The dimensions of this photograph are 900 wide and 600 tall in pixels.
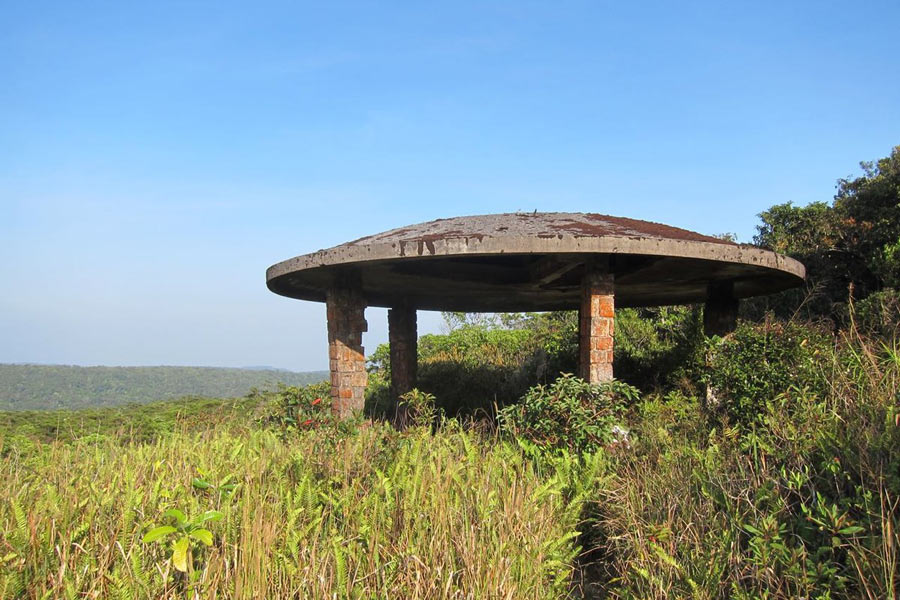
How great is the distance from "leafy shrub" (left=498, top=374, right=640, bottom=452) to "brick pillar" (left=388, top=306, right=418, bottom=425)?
515cm

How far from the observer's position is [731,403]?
6.21 meters

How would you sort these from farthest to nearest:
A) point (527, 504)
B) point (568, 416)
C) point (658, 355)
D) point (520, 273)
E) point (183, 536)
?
point (658, 355), point (520, 273), point (568, 416), point (527, 504), point (183, 536)

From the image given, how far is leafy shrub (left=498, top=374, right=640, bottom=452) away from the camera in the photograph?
5.71 meters

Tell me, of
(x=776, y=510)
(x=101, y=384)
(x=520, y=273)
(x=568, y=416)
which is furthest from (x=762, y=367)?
(x=101, y=384)

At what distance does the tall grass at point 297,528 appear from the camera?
293cm

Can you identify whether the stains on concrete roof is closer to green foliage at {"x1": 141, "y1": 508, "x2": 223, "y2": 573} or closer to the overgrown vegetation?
the overgrown vegetation

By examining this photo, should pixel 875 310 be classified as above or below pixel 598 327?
above

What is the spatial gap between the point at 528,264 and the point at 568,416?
12.1ft

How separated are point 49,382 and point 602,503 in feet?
162

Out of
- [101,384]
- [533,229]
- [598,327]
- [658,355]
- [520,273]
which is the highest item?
[533,229]

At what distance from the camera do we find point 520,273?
986 cm

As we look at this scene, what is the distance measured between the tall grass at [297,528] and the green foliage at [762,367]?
236 cm

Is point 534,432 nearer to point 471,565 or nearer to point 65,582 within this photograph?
point 471,565

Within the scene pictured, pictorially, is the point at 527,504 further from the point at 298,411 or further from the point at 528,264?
the point at 528,264
